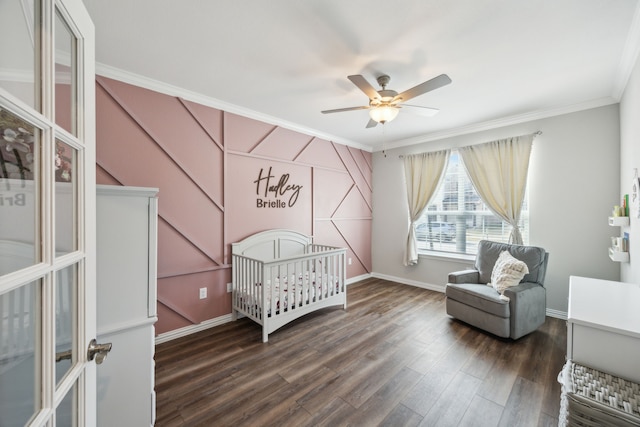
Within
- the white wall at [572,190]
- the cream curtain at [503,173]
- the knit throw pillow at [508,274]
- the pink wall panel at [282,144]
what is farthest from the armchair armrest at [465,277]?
the pink wall panel at [282,144]

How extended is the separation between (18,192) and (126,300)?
3.02 ft

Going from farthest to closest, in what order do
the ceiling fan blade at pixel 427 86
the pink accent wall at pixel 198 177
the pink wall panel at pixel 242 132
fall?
1. the pink wall panel at pixel 242 132
2. the pink accent wall at pixel 198 177
3. the ceiling fan blade at pixel 427 86

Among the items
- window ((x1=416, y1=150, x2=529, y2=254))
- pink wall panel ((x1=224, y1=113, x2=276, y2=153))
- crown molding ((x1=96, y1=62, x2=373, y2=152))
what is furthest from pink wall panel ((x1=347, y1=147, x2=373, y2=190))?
pink wall panel ((x1=224, y1=113, x2=276, y2=153))


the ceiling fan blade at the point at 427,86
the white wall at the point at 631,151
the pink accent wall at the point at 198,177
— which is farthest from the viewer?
the pink accent wall at the point at 198,177

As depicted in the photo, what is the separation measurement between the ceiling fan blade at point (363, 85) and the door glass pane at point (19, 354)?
1941mm

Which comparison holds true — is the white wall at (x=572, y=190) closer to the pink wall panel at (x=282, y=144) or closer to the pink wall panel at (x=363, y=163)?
the pink wall panel at (x=363, y=163)

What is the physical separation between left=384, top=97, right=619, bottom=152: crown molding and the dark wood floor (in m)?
2.45

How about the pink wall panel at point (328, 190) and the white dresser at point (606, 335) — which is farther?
the pink wall panel at point (328, 190)

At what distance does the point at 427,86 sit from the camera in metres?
1.91

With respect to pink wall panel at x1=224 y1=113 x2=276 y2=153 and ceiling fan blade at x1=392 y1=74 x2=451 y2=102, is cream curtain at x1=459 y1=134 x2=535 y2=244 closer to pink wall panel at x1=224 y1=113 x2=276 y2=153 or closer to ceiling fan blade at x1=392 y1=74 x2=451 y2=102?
ceiling fan blade at x1=392 y1=74 x2=451 y2=102

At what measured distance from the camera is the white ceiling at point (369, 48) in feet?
5.17

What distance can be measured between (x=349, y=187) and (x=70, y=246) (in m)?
4.02

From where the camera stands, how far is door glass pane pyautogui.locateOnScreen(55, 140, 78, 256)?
0.64 meters

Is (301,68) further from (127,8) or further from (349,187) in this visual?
(349,187)
